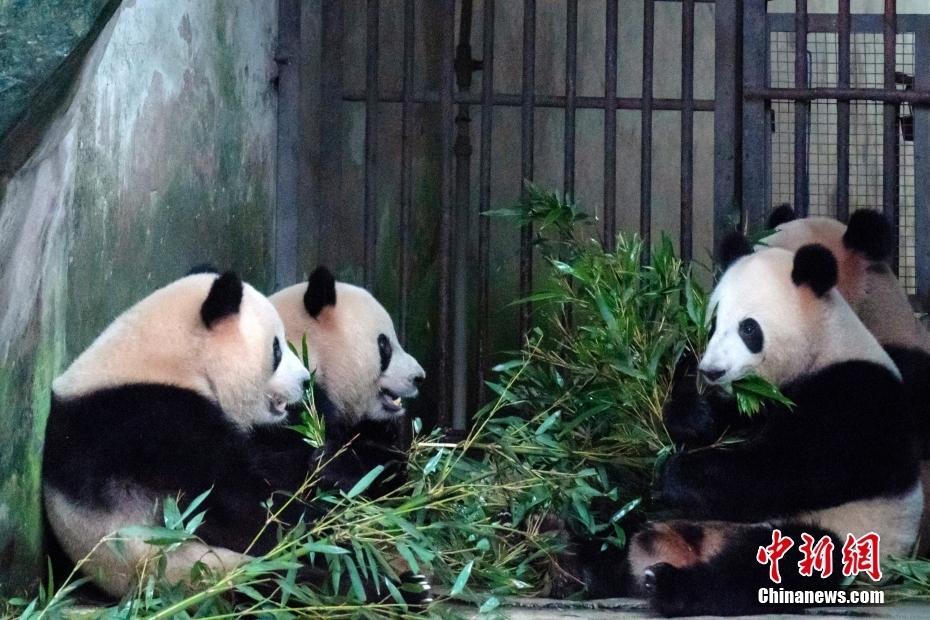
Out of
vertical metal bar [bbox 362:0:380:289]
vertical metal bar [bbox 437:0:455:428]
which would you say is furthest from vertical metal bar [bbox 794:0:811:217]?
vertical metal bar [bbox 362:0:380:289]

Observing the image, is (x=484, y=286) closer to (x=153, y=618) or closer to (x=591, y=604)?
(x=591, y=604)

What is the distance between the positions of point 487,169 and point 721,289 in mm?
2052

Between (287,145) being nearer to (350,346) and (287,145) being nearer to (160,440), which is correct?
(350,346)

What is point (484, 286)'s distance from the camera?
6254 mm

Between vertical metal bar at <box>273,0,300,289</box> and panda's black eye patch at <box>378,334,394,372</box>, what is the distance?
1246 millimetres

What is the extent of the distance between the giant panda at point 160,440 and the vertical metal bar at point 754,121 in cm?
291

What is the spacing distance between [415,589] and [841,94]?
350 centimetres

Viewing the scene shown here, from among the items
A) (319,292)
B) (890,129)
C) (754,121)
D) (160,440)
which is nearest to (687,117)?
(754,121)

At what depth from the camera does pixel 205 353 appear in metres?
3.91

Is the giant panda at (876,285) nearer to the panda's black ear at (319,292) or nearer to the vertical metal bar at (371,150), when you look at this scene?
the panda's black ear at (319,292)

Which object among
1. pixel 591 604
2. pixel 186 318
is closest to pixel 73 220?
pixel 186 318

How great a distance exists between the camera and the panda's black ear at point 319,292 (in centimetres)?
465

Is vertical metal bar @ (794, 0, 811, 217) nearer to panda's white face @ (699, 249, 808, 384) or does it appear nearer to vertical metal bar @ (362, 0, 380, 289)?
panda's white face @ (699, 249, 808, 384)

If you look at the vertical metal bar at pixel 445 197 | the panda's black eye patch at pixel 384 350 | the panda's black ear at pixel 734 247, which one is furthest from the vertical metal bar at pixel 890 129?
the panda's black eye patch at pixel 384 350
